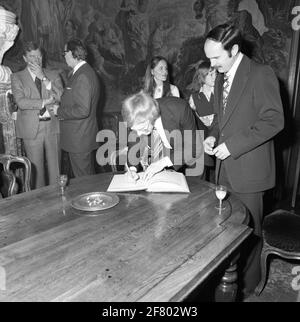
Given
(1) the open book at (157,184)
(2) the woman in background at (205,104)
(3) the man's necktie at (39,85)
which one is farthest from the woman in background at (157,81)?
(1) the open book at (157,184)

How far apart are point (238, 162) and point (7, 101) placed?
3294 mm

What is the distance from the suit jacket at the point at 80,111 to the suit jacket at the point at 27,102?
41 cm

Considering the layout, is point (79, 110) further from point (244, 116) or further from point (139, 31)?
point (139, 31)

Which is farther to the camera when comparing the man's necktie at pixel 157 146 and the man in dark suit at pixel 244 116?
the man's necktie at pixel 157 146

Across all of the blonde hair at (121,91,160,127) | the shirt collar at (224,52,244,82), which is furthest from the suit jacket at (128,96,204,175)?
the shirt collar at (224,52,244,82)

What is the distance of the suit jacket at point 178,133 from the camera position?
2.72 m

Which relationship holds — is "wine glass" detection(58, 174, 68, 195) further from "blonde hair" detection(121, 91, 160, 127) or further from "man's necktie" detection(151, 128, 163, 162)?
"man's necktie" detection(151, 128, 163, 162)

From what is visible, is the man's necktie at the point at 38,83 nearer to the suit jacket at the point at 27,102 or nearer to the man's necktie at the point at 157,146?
the suit jacket at the point at 27,102

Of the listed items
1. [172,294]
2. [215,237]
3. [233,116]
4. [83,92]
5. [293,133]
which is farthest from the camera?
[293,133]

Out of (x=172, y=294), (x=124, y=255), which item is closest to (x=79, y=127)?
(x=124, y=255)

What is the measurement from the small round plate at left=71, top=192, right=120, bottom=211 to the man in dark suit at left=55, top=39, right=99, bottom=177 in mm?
1900

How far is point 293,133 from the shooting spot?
4.57 meters

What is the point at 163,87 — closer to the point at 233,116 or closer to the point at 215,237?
the point at 233,116

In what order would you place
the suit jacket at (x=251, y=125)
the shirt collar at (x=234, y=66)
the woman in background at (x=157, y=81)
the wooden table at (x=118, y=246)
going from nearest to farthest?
the wooden table at (x=118, y=246) < the suit jacket at (x=251, y=125) < the shirt collar at (x=234, y=66) < the woman in background at (x=157, y=81)
